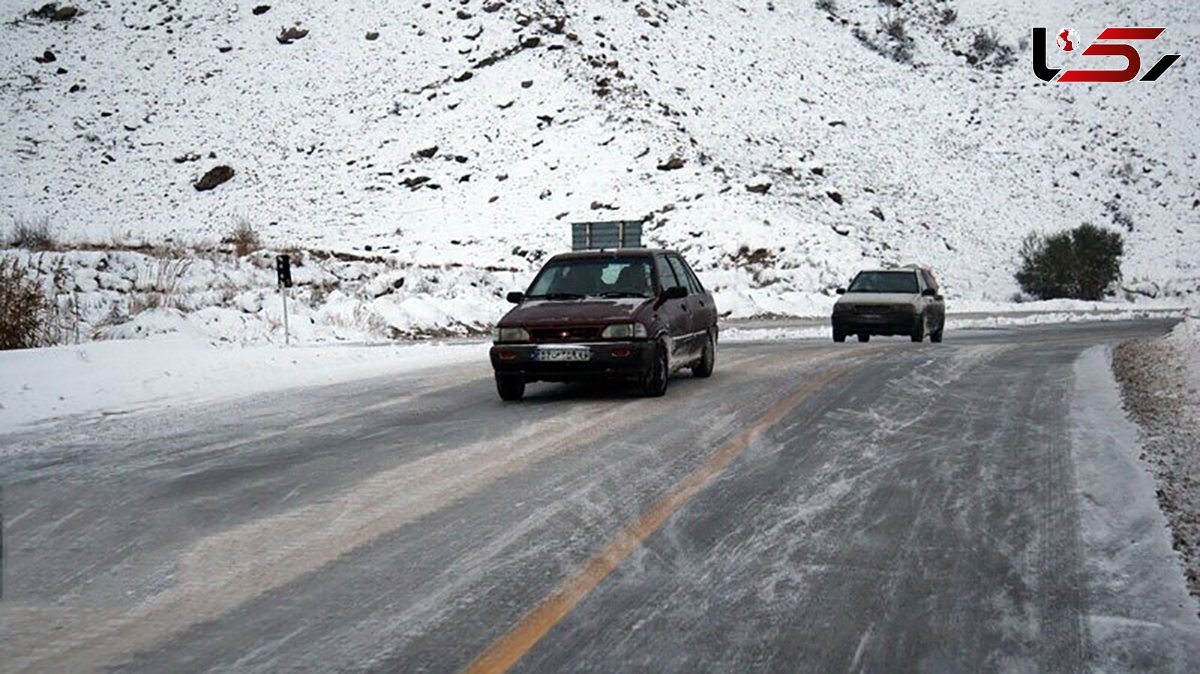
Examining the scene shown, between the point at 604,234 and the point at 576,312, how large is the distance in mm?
23938

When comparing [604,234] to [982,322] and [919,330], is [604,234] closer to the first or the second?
[982,322]

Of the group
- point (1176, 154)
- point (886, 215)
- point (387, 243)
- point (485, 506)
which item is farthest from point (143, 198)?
point (1176, 154)

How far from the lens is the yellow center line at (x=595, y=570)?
4.18 m

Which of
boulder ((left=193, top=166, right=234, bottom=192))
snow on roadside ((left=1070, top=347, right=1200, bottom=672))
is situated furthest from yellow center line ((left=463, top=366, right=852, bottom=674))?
boulder ((left=193, top=166, right=234, bottom=192))

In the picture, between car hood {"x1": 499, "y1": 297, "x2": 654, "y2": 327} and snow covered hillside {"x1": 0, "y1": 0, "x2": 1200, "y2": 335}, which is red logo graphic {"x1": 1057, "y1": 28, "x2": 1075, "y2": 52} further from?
car hood {"x1": 499, "y1": 297, "x2": 654, "y2": 327}

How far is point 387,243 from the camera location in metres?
44.4

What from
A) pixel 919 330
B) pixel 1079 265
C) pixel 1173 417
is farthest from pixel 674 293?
pixel 1079 265

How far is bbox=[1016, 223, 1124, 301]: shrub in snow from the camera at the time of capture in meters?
45.2

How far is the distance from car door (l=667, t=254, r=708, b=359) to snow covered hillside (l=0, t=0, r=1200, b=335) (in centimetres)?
2288

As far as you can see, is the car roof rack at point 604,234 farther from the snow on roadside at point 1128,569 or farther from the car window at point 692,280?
the snow on roadside at point 1128,569

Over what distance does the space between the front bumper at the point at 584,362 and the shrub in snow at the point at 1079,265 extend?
38.8 m

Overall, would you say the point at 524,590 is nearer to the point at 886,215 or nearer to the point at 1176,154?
the point at 886,215

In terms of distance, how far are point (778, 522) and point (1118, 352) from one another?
42.2 ft

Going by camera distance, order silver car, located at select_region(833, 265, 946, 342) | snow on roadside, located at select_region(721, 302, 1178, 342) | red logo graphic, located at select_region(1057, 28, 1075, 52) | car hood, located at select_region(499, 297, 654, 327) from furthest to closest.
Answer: red logo graphic, located at select_region(1057, 28, 1075, 52) → snow on roadside, located at select_region(721, 302, 1178, 342) → silver car, located at select_region(833, 265, 946, 342) → car hood, located at select_region(499, 297, 654, 327)
